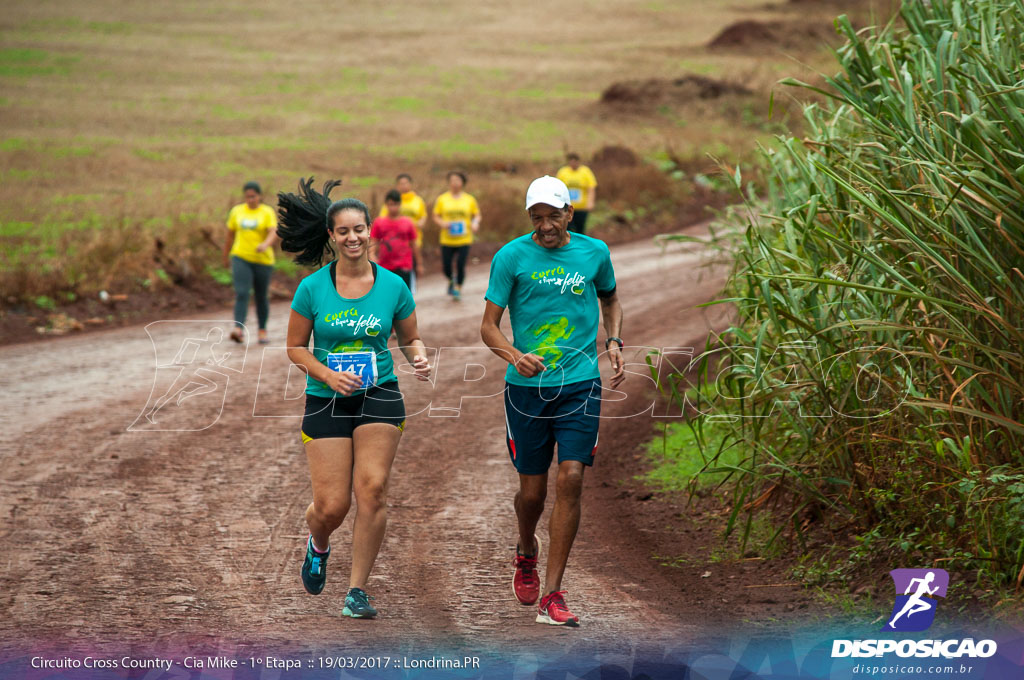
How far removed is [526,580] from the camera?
564cm

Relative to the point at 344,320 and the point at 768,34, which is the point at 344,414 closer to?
the point at 344,320

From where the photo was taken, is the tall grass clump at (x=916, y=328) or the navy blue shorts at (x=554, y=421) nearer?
the tall grass clump at (x=916, y=328)

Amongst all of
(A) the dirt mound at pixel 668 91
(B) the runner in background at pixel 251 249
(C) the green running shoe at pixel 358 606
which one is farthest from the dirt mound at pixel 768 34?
(C) the green running shoe at pixel 358 606

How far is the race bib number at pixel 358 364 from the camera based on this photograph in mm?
5344

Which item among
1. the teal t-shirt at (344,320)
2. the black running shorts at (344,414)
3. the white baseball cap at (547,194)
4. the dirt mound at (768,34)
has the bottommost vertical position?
the black running shorts at (344,414)

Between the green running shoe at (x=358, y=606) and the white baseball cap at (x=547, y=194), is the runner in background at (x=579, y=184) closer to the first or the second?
the white baseball cap at (x=547, y=194)

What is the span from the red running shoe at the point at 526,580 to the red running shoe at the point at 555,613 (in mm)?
278

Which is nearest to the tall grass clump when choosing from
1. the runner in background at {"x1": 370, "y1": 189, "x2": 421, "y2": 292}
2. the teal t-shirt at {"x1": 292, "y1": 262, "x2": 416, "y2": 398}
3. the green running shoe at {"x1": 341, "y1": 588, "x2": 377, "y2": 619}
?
the teal t-shirt at {"x1": 292, "y1": 262, "x2": 416, "y2": 398}

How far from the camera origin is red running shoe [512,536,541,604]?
18.3 ft

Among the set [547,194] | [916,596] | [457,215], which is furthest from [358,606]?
[457,215]

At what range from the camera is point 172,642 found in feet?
16.0

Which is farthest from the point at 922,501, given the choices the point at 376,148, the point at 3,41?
the point at 3,41

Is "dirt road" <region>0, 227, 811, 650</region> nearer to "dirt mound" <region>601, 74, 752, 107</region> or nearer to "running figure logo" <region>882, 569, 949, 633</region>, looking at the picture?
"running figure logo" <region>882, 569, 949, 633</region>

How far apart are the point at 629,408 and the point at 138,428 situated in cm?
465
